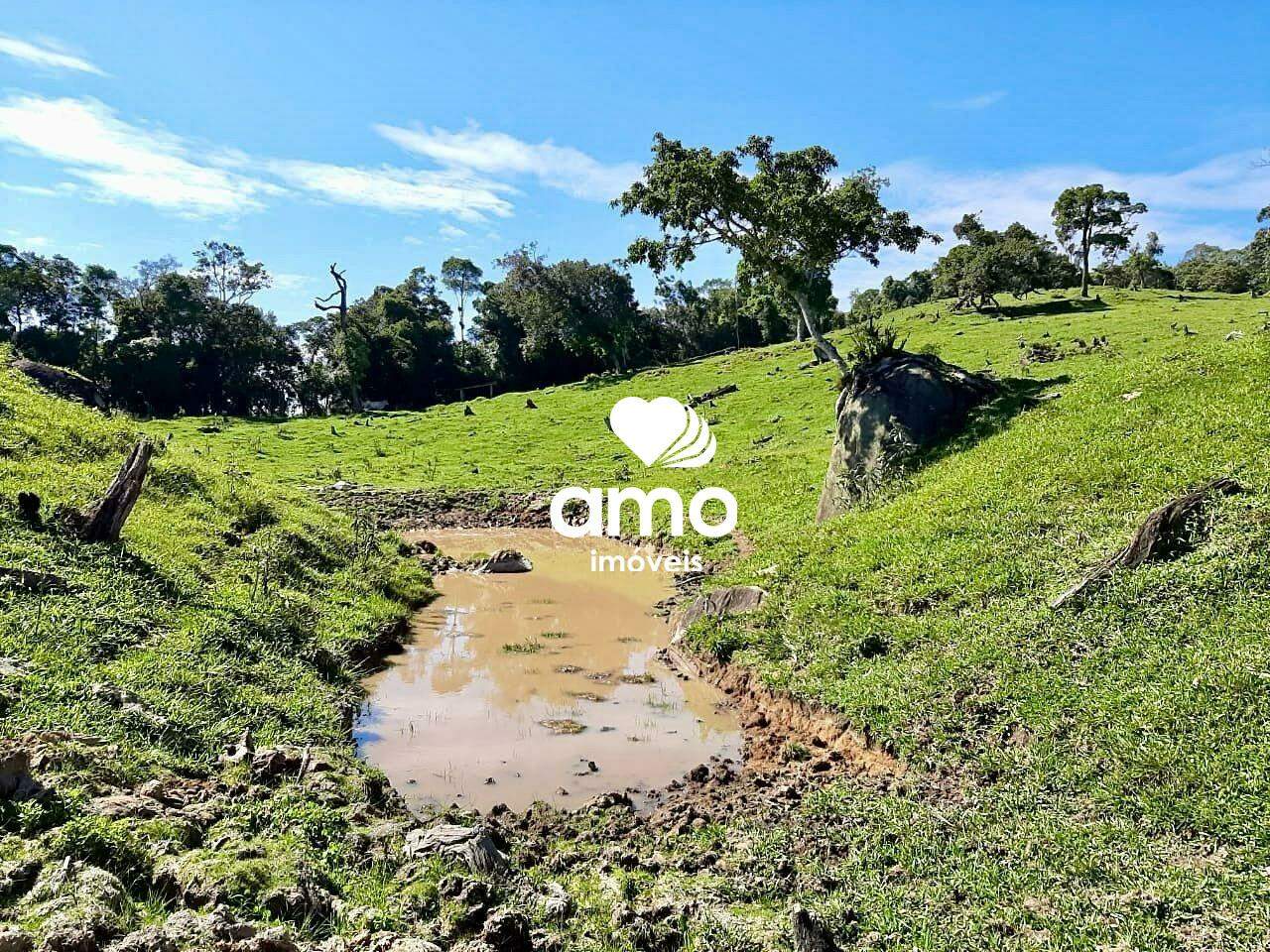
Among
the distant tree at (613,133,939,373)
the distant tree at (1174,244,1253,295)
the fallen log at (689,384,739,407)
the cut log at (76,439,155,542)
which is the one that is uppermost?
the distant tree at (1174,244,1253,295)

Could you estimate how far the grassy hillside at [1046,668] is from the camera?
603 cm

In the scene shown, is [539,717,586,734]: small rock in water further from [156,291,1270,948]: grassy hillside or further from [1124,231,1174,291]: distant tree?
[1124,231,1174,291]: distant tree

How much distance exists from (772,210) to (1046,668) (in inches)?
644

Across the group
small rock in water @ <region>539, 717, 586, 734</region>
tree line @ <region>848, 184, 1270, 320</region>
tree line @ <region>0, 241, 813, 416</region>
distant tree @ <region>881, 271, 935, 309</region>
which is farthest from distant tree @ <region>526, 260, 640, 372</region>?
small rock in water @ <region>539, 717, 586, 734</region>

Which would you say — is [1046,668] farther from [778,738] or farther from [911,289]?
[911,289]

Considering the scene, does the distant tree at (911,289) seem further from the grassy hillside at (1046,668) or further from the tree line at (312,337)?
the grassy hillside at (1046,668)

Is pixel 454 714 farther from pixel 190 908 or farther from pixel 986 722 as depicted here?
pixel 986 722

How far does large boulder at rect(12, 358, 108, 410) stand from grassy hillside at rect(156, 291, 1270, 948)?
14.9 feet

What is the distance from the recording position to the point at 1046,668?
355 inches

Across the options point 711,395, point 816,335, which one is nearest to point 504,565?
Answer: point 816,335

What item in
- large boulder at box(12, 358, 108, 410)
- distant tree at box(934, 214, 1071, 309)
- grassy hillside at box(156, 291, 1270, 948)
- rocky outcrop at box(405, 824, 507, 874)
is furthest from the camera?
distant tree at box(934, 214, 1071, 309)

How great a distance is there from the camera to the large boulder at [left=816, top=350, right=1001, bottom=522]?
722 inches

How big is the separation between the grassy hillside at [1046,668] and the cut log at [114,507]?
910 centimetres

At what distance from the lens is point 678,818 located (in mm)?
8109
